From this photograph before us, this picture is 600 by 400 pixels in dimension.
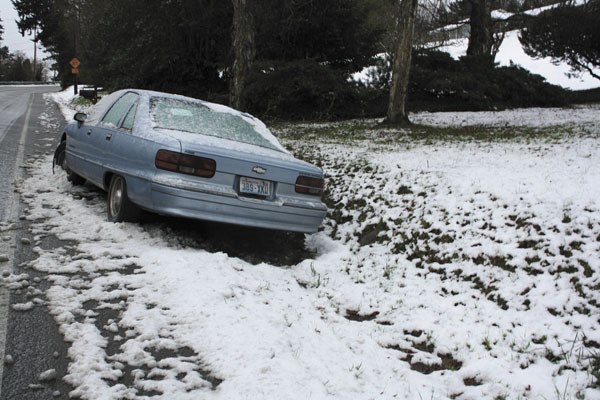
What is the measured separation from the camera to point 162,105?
5.69 metres

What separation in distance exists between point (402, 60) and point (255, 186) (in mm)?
9596

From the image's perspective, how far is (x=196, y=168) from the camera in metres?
4.74

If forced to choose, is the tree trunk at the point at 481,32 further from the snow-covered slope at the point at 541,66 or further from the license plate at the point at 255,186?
the license plate at the point at 255,186

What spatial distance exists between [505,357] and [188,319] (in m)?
2.24

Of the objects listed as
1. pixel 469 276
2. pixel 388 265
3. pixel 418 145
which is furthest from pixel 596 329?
pixel 418 145

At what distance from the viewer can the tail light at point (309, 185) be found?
5199mm

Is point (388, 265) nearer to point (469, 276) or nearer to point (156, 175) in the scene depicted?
point (469, 276)

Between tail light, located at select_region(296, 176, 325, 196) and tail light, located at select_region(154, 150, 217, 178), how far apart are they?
36.3 inches

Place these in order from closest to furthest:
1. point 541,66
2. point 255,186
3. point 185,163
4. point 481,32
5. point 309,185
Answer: point 185,163
point 255,186
point 309,185
point 481,32
point 541,66

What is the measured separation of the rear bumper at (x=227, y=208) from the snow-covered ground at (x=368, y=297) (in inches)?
15.2

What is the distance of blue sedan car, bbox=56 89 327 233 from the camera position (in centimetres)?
473

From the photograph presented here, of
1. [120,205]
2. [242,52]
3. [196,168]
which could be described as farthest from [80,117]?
[242,52]

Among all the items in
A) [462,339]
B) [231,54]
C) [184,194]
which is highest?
[231,54]

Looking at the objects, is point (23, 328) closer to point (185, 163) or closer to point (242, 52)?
point (185, 163)
